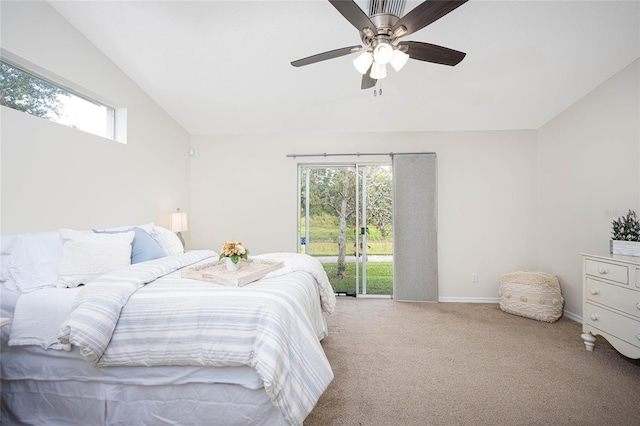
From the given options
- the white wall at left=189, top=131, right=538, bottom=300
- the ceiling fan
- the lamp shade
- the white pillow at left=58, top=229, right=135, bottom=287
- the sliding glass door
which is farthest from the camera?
the sliding glass door

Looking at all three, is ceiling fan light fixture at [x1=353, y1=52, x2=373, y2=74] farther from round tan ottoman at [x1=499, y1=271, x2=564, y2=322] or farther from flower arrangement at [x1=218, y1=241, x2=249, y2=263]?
round tan ottoman at [x1=499, y1=271, x2=564, y2=322]

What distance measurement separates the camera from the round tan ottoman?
10.6ft

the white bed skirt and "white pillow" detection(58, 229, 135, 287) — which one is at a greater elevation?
"white pillow" detection(58, 229, 135, 287)

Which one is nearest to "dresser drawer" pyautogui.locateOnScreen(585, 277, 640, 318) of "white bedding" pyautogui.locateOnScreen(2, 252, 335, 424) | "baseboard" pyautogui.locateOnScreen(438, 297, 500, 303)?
"baseboard" pyautogui.locateOnScreen(438, 297, 500, 303)

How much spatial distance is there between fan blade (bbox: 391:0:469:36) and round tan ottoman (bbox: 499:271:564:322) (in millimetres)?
3103

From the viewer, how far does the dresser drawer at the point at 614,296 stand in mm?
2115

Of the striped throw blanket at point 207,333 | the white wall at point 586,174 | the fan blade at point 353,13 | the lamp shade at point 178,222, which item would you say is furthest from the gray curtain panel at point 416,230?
the lamp shade at point 178,222

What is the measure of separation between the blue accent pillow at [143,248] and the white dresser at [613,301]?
145 inches

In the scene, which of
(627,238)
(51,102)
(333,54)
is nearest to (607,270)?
(627,238)

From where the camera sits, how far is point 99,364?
1514 millimetres

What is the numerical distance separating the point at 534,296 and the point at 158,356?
3728 mm

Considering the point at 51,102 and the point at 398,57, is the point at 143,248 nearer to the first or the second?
the point at 51,102

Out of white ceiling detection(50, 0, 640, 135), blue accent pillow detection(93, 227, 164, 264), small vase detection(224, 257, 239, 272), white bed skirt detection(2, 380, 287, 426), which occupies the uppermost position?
white ceiling detection(50, 0, 640, 135)

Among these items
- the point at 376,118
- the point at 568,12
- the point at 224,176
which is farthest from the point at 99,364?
the point at 568,12
